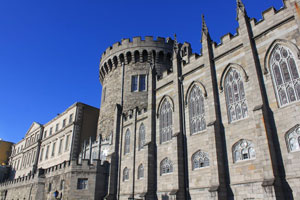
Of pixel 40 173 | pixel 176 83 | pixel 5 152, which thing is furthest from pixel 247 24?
pixel 5 152

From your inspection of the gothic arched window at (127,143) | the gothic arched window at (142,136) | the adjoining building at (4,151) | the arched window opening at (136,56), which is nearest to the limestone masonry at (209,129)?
the gothic arched window at (142,136)

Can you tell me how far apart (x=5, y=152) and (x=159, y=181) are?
66805mm

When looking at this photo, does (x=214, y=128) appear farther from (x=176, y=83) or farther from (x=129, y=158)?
(x=129, y=158)

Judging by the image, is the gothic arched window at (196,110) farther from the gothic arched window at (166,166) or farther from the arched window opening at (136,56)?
the arched window opening at (136,56)

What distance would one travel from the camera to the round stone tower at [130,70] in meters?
32.2

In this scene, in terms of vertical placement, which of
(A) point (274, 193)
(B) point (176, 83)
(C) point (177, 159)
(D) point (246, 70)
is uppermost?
(B) point (176, 83)

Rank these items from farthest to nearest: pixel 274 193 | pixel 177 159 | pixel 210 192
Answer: pixel 177 159, pixel 210 192, pixel 274 193

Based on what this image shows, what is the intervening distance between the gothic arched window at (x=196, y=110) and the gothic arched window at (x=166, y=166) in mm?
3322

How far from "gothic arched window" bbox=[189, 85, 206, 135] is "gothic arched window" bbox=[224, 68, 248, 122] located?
233 centimetres

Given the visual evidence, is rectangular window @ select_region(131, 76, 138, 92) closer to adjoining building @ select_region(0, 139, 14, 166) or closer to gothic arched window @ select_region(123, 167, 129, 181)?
gothic arched window @ select_region(123, 167, 129, 181)

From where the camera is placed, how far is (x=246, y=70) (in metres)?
17.0

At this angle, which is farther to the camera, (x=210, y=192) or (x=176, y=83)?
(x=176, y=83)

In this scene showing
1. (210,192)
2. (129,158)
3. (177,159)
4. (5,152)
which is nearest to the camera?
(210,192)

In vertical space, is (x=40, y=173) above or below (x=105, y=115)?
below
